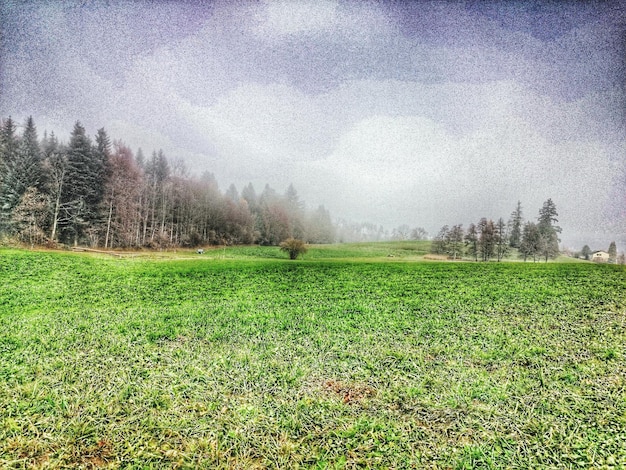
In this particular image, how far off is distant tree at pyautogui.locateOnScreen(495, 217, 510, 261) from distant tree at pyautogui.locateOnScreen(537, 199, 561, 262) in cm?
64

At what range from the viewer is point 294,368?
337cm

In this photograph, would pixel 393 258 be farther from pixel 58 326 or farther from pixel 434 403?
pixel 58 326

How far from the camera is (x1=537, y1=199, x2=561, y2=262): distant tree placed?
6.13m

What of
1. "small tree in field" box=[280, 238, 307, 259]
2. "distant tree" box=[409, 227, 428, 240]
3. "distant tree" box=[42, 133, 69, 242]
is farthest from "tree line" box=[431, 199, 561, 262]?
"distant tree" box=[42, 133, 69, 242]

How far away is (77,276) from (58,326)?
1.39 meters

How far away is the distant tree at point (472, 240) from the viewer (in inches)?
267

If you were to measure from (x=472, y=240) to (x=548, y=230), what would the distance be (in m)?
1.42

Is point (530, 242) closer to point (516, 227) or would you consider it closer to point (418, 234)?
point (516, 227)

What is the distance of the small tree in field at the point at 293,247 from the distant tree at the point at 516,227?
446 cm

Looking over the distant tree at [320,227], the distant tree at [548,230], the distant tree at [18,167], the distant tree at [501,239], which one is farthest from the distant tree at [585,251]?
the distant tree at [18,167]

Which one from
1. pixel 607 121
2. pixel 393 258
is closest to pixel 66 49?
pixel 393 258

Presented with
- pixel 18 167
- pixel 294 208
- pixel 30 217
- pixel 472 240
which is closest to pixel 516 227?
pixel 472 240

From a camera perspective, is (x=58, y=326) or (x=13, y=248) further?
(x=13, y=248)

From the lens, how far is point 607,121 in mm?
5887
